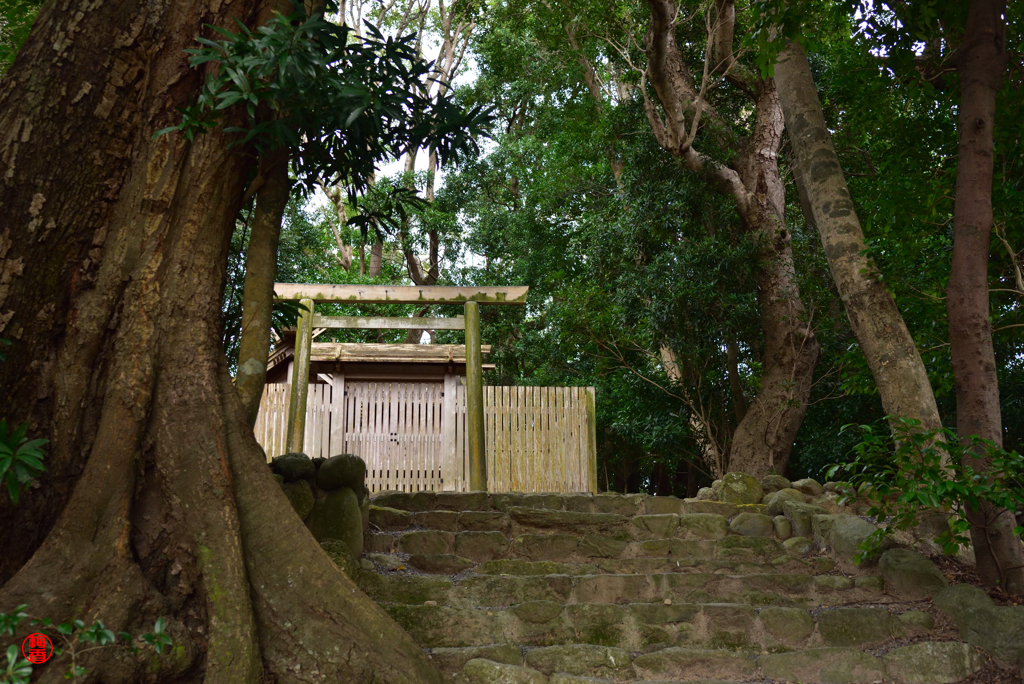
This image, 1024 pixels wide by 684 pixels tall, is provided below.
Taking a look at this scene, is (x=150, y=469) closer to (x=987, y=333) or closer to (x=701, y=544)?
(x=701, y=544)

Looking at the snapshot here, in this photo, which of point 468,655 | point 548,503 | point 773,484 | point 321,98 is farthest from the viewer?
point 773,484

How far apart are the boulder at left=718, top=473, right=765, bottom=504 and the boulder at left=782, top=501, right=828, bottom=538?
620 millimetres

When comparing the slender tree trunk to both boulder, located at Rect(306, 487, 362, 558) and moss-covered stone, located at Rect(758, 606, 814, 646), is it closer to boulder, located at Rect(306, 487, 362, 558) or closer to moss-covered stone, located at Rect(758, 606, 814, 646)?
boulder, located at Rect(306, 487, 362, 558)

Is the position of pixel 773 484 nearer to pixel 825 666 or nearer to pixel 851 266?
pixel 851 266

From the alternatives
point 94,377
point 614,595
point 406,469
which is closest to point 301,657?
point 94,377

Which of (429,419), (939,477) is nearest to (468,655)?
(939,477)

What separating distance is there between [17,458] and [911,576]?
4.97m

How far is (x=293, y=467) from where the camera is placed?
15.3 ft

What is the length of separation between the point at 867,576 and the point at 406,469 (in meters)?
6.24

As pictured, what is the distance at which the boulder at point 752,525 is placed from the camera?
231 inches

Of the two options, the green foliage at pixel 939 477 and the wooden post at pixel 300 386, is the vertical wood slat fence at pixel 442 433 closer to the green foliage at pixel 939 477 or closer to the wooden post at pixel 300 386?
the wooden post at pixel 300 386

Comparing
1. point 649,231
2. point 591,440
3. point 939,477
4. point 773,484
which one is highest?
point 649,231

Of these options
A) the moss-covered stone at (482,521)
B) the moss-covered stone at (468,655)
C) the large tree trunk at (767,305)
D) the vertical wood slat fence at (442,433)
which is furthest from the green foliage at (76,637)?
the large tree trunk at (767,305)

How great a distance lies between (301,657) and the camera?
122 inches
